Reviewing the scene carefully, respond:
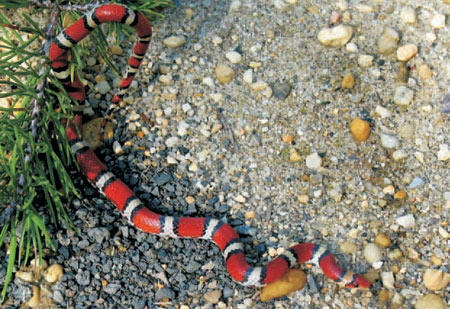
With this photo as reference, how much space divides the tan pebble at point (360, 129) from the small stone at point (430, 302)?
0.98 meters

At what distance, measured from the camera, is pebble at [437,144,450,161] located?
11.4 feet

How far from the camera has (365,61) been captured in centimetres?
377

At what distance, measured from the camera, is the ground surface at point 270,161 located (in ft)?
10.7

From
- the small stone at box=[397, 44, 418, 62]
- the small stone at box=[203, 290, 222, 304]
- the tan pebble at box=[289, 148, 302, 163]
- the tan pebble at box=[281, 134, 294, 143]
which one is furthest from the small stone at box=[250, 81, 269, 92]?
the small stone at box=[203, 290, 222, 304]

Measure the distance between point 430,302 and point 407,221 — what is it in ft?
1.50

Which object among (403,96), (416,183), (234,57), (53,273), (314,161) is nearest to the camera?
(53,273)

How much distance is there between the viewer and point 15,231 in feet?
10.4

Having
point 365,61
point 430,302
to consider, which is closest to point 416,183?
point 430,302

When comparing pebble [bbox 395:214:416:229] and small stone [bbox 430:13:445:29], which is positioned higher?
small stone [bbox 430:13:445:29]

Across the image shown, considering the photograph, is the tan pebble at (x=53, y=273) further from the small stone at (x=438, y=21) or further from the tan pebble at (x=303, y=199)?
the small stone at (x=438, y=21)

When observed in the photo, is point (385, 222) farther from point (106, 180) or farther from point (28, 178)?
point (28, 178)

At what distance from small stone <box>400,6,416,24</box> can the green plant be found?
161 cm

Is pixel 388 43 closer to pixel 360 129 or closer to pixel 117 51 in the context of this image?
pixel 360 129

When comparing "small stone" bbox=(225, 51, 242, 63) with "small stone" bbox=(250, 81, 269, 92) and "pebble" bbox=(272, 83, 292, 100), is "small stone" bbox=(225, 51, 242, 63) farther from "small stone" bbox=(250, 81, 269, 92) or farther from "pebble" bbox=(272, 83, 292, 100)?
"pebble" bbox=(272, 83, 292, 100)
